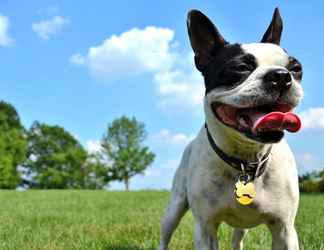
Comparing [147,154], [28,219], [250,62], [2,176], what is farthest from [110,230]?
[147,154]

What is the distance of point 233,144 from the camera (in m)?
3.99

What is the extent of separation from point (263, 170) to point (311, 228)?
377cm

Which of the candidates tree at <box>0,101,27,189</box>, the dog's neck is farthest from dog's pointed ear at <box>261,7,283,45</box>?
tree at <box>0,101,27,189</box>

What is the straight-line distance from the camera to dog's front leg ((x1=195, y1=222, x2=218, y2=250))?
171 inches

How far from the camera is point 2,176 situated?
168 feet

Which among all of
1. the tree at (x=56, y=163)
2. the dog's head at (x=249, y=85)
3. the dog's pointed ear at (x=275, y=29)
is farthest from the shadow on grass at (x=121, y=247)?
the tree at (x=56, y=163)

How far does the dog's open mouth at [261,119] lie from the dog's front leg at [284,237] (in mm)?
1032

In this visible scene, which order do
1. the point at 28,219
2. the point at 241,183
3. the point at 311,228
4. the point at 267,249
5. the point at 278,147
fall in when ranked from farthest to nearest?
the point at 28,219 → the point at 311,228 → the point at 267,249 → the point at 278,147 → the point at 241,183

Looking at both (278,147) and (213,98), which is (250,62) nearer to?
(213,98)

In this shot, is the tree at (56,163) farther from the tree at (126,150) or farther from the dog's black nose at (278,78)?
the dog's black nose at (278,78)

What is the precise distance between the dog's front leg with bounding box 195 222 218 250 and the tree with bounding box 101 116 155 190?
52.7 m

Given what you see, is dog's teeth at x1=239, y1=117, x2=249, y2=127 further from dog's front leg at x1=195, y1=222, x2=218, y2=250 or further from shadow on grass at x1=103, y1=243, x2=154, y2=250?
shadow on grass at x1=103, y1=243, x2=154, y2=250

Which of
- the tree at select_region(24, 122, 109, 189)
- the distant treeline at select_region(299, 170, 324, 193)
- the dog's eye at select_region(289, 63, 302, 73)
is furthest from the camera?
the tree at select_region(24, 122, 109, 189)

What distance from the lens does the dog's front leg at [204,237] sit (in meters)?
4.35
